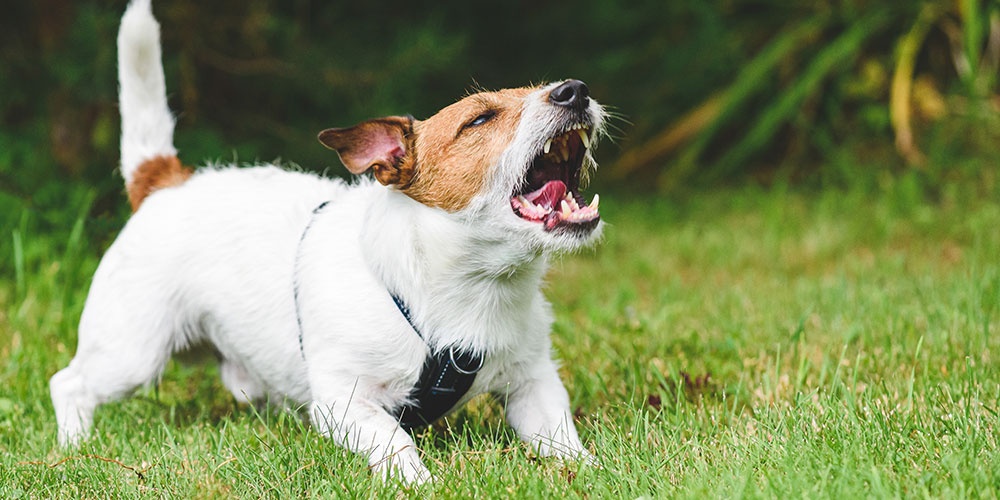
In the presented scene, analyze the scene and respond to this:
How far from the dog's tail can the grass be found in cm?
74

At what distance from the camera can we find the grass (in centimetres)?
254

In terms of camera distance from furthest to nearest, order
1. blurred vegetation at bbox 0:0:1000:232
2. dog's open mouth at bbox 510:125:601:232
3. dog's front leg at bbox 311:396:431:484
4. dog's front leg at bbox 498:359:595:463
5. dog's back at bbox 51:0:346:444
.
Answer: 1. blurred vegetation at bbox 0:0:1000:232
2. dog's back at bbox 51:0:346:444
3. dog's front leg at bbox 498:359:595:463
4. dog's open mouth at bbox 510:125:601:232
5. dog's front leg at bbox 311:396:431:484

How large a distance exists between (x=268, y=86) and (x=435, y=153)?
4.25m

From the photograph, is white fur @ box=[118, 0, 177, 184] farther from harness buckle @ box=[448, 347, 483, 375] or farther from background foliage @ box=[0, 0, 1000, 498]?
harness buckle @ box=[448, 347, 483, 375]

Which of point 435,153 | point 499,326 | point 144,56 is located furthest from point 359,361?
point 144,56

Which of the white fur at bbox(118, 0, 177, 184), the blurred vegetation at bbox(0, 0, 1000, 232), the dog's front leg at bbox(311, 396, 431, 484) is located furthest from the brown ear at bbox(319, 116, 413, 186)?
the blurred vegetation at bbox(0, 0, 1000, 232)

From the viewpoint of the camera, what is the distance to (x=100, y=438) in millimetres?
3209

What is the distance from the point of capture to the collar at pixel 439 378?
297 centimetres

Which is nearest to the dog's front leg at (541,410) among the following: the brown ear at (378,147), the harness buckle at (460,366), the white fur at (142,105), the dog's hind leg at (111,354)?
the harness buckle at (460,366)

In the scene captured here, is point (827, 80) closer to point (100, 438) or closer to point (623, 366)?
point (623, 366)

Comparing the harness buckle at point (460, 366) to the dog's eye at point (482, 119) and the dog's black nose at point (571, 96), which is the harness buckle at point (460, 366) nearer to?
the dog's eye at point (482, 119)

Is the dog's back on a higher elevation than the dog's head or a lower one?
lower

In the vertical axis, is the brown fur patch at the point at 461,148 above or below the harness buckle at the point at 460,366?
above

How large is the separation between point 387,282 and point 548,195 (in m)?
0.53
